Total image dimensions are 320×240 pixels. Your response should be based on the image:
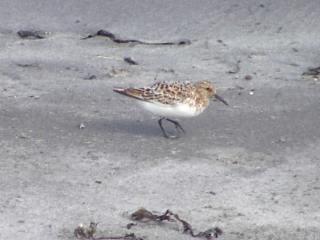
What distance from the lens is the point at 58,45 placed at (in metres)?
8.39

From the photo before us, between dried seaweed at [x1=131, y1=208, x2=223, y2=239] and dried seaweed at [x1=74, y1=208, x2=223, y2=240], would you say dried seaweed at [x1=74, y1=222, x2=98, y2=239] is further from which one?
dried seaweed at [x1=131, y1=208, x2=223, y2=239]

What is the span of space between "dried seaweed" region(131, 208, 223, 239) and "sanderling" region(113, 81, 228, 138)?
69.8 inches

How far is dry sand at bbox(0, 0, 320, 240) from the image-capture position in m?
4.69

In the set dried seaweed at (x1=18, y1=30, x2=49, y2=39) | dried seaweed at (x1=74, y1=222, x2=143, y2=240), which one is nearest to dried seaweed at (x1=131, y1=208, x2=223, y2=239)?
dried seaweed at (x1=74, y1=222, x2=143, y2=240)

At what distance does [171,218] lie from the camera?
4559mm

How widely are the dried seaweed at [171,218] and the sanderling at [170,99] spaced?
1772 mm

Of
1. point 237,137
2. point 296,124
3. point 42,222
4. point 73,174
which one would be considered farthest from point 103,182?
point 296,124

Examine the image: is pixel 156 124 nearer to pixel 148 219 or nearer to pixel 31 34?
pixel 148 219

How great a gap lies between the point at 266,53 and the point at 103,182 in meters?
3.86

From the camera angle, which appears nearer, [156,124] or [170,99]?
[170,99]

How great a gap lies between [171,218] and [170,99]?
6.25 ft

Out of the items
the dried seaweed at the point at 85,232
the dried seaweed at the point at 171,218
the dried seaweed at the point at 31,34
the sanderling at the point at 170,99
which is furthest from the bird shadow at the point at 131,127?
the dried seaweed at the point at 31,34

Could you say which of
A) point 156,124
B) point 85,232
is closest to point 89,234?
point 85,232

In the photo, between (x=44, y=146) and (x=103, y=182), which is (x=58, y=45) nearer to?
(x=44, y=146)
